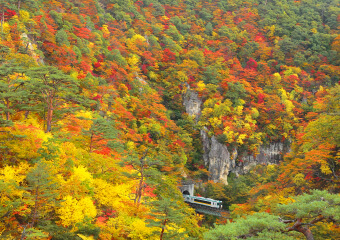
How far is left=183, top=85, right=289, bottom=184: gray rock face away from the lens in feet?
114

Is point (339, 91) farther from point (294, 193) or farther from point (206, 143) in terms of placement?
point (206, 143)

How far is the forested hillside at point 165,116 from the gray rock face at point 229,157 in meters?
0.26

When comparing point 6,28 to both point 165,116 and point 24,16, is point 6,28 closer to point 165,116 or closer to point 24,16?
point 24,16

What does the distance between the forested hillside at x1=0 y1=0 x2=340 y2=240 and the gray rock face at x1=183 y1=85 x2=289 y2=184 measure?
256mm

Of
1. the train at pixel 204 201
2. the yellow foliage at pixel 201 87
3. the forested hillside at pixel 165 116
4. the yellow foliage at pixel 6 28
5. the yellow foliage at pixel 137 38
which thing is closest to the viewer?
the forested hillside at pixel 165 116

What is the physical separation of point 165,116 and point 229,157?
33.7ft

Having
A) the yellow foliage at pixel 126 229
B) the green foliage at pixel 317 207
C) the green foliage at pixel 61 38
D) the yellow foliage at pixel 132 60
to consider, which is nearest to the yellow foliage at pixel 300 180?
the green foliage at pixel 317 207

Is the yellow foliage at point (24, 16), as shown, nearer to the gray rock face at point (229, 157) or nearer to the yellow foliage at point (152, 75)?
the yellow foliage at point (152, 75)

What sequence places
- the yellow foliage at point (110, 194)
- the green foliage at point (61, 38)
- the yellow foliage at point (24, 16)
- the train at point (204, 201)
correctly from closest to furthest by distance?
the yellow foliage at point (110, 194)
the yellow foliage at point (24, 16)
the green foliage at point (61, 38)
the train at point (204, 201)

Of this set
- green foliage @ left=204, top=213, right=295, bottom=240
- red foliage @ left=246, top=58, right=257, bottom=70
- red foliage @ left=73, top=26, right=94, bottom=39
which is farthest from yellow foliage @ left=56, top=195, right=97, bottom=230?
red foliage @ left=246, top=58, right=257, bottom=70

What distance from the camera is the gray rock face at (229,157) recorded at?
34750 mm

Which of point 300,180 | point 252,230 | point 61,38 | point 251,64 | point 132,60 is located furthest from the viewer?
point 251,64

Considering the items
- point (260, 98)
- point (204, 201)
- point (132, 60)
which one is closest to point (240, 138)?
point (260, 98)

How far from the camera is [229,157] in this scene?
115ft
